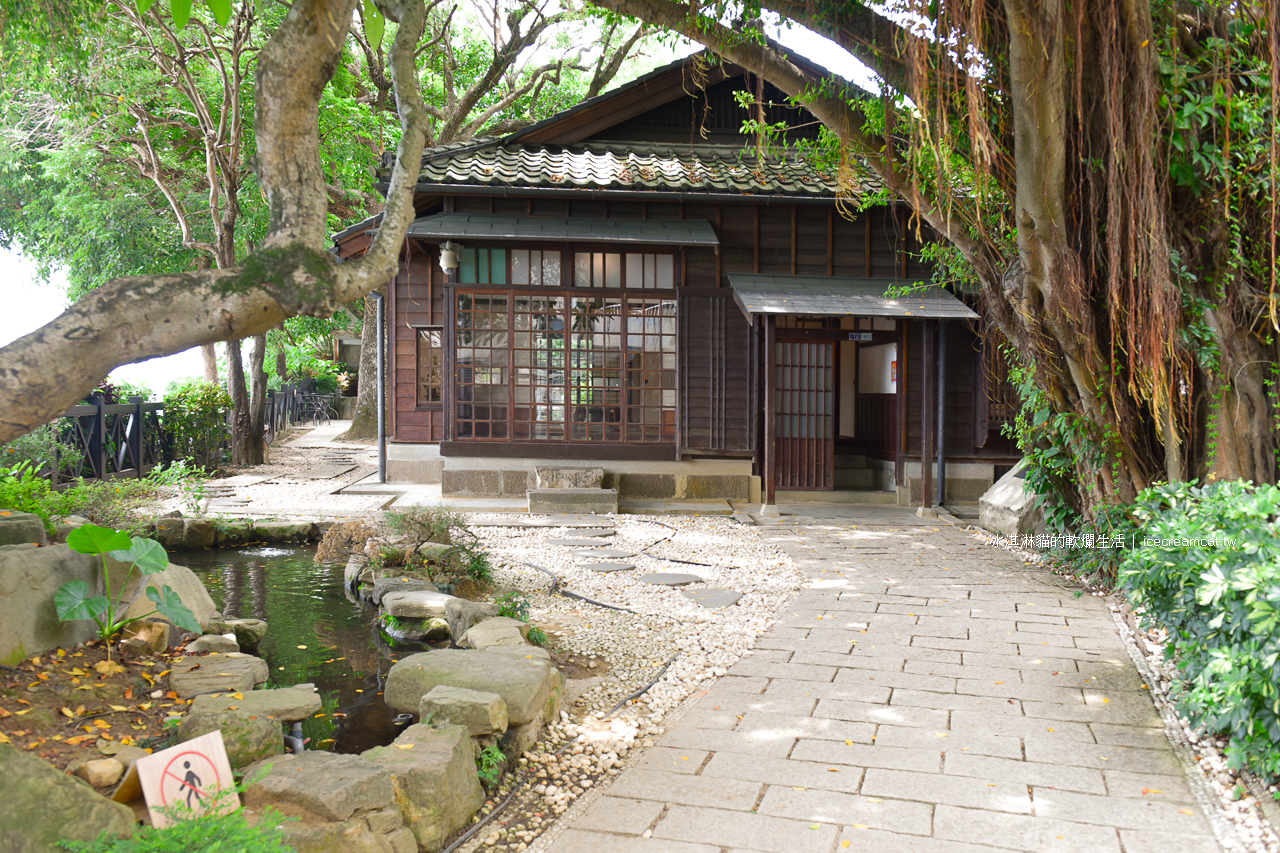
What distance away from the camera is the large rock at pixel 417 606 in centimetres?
516

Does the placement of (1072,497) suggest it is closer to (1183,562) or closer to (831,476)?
(1183,562)

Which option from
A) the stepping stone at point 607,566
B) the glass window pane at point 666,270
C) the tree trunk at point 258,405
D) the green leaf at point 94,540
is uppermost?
the glass window pane at point 666,270

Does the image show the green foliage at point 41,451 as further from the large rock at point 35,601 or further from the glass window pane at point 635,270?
the glass window pane at point 635,270

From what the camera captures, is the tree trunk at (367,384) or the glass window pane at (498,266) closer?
the glass window pane at (498,266)

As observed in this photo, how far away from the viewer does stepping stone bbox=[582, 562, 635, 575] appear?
22.4ft

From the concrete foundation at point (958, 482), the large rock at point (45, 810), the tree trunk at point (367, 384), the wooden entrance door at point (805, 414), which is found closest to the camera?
the large rock at point (45, 810)

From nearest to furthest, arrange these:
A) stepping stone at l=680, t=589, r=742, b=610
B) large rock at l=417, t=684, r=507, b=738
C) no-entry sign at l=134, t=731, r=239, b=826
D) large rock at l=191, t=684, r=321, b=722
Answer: no-entry sign at l=134, t=731, r=239, b=826
large rock at l=191, t=684, r=321, b=722
large rock at l=417, t=684, r=507, b=738
stepping stone at l=680, t=589, r=742, b=610

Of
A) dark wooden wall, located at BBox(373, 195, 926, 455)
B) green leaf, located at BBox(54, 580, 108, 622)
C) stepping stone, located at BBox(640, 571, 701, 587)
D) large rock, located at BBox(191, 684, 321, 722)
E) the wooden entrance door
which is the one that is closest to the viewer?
large rock, located at BBox(191, 684, 321, 722)

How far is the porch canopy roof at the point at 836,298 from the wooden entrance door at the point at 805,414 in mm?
871

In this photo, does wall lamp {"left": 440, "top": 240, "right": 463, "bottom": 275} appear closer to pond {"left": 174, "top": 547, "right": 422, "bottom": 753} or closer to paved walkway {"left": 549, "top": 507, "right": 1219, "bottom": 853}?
pond {"left": 174, "top": 547, "right": 422, "bottom": 753}

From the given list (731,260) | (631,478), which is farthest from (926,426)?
(631,478)

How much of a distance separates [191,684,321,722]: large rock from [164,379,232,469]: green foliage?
34.6 ft

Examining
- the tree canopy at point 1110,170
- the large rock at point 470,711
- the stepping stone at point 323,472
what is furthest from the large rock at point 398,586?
the stepping stone at point 323,472

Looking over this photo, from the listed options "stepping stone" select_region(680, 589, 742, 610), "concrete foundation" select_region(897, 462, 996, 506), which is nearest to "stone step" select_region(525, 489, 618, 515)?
"stepping stone" select_region(680, 589, 742, 610)
